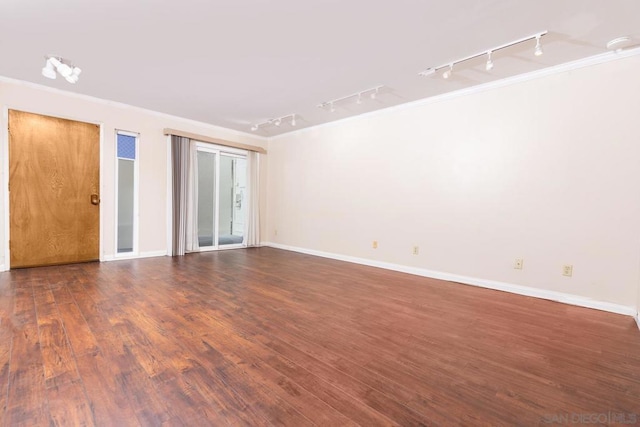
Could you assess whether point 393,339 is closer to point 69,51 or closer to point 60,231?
point 69,51

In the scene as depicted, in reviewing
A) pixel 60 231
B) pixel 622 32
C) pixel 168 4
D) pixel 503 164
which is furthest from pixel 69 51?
pixel 622 32

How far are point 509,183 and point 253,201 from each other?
16.2 ft

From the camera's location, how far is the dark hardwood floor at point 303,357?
53.2 inches

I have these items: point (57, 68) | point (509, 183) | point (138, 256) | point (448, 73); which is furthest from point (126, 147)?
point (509, 183)

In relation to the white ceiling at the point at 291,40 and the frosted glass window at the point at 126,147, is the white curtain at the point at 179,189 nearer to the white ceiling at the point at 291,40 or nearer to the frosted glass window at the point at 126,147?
the frosted glass window at the point at 126,147

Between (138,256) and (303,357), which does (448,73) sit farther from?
(138,256)

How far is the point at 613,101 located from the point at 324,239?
4294 mm

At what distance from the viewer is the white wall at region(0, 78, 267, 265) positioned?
12.7ft

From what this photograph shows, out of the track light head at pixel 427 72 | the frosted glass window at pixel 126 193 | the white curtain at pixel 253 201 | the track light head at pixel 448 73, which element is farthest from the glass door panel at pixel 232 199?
the track light head at pixel 448 73

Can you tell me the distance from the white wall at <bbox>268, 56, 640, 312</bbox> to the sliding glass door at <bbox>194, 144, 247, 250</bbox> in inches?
95.6

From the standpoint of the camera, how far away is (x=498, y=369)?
5.72ft

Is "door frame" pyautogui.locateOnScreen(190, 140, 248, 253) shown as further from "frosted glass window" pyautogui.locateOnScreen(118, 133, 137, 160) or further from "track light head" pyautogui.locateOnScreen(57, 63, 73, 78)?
"track light head" pyautogui.locateOnScreen(57, 63, 73, 78)

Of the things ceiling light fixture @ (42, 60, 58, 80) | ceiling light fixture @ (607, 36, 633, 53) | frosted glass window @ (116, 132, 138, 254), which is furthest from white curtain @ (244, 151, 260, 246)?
ceiling light fixture @ (607, 36, 633, 53)

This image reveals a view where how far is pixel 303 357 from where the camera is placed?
6.02ft
